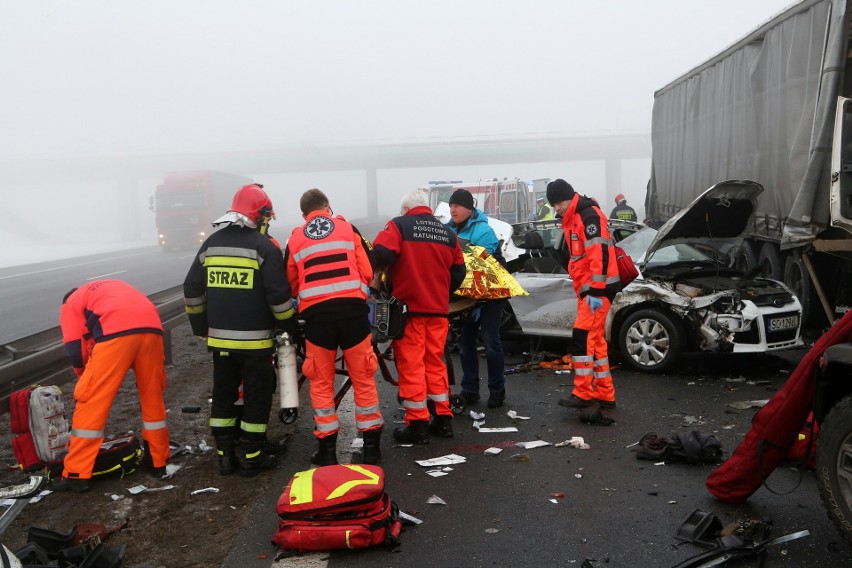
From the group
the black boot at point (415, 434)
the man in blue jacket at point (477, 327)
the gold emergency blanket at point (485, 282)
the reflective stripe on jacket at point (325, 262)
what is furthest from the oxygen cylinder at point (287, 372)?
the man in blue jacket at point (477, 327)

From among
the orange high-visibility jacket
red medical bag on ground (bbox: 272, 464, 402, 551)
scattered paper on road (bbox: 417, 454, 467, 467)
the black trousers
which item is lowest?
scattered paper on road (bbox: 417, 454, 467, 467)

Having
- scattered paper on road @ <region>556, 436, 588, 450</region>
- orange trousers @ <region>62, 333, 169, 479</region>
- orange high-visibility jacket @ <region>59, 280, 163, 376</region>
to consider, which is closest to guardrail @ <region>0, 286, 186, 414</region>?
orange high-visibility jacket @ <region>59, 280, 163, 376</region>

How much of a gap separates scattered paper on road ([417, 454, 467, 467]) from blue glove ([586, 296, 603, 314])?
1.86 m

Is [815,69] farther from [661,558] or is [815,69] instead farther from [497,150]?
[497,150]

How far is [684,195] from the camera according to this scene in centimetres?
1491

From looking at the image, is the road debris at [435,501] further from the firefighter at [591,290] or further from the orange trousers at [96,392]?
the firefighter at [591,290]

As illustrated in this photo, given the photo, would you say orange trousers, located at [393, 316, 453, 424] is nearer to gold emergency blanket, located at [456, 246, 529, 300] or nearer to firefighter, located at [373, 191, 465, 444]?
firefighter, located at [373, 191, 465, 444]

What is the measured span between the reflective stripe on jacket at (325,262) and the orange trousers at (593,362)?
84.0 inches

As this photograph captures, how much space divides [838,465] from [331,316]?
10.3 feet

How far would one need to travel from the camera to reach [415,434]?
613cm

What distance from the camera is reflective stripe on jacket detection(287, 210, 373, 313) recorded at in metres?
5.52

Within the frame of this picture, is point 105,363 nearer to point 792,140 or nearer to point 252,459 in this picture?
point 252,459

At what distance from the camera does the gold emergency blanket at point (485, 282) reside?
6.94 metres

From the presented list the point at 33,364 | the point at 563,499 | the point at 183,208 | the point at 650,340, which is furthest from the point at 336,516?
the point at 183,208
